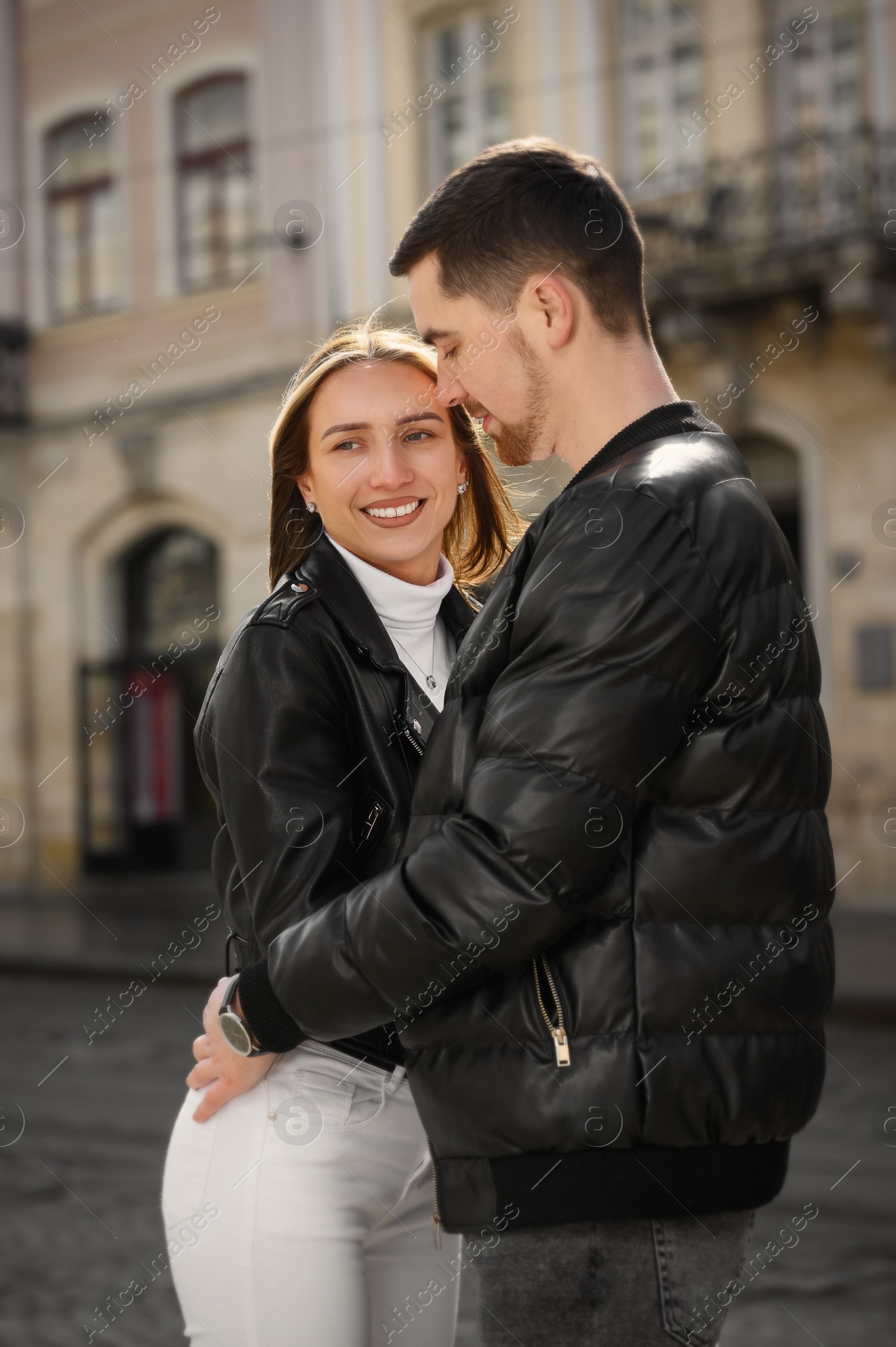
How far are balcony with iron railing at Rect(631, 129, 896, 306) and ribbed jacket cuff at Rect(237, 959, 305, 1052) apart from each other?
11.6 metres

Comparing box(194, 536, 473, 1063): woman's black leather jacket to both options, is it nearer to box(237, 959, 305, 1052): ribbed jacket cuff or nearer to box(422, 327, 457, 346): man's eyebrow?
box(237, 959, 305, 1052): ribbed jacket cuff

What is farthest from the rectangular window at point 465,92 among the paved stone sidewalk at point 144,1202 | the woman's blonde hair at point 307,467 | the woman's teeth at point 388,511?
Answer: the woman's teeth at point 388,511

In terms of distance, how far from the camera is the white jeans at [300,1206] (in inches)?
76.0

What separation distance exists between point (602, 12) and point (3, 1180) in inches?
474

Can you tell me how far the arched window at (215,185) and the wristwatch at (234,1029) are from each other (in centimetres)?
1522

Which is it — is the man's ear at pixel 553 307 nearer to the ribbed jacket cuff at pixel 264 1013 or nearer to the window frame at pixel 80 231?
the ribbed jacket cuff at pixel 264 1013

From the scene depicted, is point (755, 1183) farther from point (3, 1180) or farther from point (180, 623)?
point (180, 623)

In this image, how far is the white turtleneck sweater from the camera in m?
2.21

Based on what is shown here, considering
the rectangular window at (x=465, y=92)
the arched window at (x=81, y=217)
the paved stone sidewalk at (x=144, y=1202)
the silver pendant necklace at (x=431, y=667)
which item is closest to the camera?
the silver pendant necklace at (x=431, y=667)

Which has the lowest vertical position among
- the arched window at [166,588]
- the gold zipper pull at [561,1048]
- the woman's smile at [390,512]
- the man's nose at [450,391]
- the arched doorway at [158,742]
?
the arched doorway at [158,742]

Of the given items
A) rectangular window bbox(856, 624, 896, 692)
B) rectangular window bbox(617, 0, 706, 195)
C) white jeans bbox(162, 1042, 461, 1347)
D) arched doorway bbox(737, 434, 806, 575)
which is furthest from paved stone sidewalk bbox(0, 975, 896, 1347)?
rectangular window bbox(617, 0, 706, 195)

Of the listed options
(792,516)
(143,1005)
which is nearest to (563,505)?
(143,1005)

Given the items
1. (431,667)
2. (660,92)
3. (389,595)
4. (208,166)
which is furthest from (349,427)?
(208,166)

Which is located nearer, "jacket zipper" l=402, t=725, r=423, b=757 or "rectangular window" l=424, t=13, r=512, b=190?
"jacket zipper" l=402, t=725, r=423, b=757
